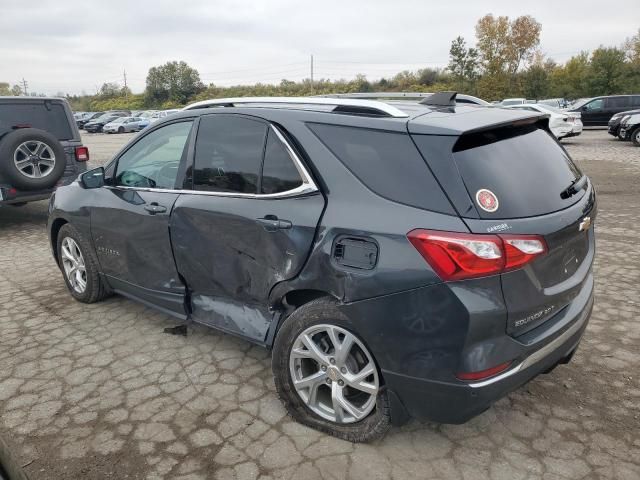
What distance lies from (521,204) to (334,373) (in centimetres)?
122

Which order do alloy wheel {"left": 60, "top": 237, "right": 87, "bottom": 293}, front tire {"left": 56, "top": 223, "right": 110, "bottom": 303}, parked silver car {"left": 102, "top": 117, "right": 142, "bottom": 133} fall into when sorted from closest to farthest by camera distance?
front tire {"left": 56, "top": 223, "right": 110, "bottom": 303}
alloy wheel {"left": 60, "top": 237, "right": 87, "bottom": 293}
parked silver car {"left": 102, "top": 117, "right": 142, "bottom": 133}

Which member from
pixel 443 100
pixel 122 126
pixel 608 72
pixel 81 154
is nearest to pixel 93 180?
pixel 443 100

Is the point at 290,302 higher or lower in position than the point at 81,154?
lower

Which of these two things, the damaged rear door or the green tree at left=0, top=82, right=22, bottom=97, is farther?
the green tree at left=0, top=82, right=22, bottom=97

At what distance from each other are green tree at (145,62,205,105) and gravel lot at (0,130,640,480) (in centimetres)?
7837

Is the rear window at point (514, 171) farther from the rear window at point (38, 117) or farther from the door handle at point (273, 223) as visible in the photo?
the rear window at point (38, 117)

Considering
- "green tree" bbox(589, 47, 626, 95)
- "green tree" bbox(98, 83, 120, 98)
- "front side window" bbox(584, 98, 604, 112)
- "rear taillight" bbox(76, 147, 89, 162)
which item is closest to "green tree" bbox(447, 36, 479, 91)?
"green tree" bbox(589, 47, 626, 95)

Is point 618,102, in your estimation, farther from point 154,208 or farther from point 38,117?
point 154,208

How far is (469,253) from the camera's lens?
6.85ft

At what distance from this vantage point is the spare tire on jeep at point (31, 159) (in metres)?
6.46

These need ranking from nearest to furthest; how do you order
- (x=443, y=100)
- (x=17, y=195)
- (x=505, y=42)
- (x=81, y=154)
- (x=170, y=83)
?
1. (x=443, y=100)
2. (x=17, y=195)
3. (x=81, y=154)
4. (x=505, y=42)
5. (x=170, y=83)

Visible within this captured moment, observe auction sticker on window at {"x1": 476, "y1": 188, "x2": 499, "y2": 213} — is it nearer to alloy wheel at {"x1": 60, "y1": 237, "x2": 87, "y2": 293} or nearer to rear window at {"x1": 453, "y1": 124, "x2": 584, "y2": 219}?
rear window at {"x1": 453, "y1": 124, "x2": 584, "y2": 219}

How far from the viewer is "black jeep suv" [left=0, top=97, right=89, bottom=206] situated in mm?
6516

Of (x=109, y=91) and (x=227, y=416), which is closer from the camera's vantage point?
(x=227, y=416)
